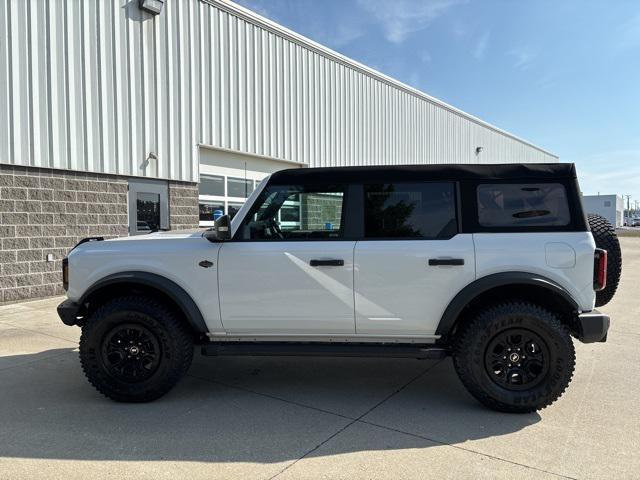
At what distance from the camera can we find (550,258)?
3.42m

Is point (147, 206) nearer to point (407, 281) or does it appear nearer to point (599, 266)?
point (407, 281)

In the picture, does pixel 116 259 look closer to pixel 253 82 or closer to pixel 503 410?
pixel 503 410

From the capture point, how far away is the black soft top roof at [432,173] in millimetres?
3561

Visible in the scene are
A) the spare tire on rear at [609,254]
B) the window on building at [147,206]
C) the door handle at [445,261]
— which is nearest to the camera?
the door handle at [445,261]

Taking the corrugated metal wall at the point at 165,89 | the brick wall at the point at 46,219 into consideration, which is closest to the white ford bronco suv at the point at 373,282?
the brick wall at the point at 46,219

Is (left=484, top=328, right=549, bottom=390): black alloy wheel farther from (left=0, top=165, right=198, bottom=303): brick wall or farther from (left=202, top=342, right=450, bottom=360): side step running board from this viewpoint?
(left=0, top=165, right=198, bottom=303): brick wall

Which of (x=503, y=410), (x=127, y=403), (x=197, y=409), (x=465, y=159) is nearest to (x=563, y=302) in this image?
(x=503, y=410)

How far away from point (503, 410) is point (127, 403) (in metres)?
3.00

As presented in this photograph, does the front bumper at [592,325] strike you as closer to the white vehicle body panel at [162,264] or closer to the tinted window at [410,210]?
the tinted window at [410,210]

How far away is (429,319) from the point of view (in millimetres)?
3553

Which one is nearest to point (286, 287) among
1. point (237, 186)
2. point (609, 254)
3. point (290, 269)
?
point (290, 269)

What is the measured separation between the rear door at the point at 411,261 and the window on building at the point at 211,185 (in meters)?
7.71

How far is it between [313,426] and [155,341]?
145 cm

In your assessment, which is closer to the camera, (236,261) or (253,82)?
(236,261)
